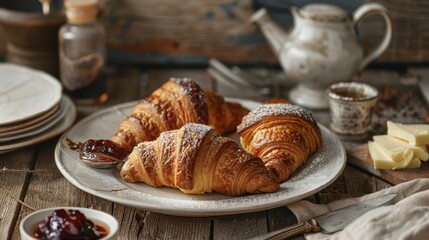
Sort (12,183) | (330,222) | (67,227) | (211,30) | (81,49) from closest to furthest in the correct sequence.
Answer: (67,227), (330,222), (12,183), (81,49), (211,30)

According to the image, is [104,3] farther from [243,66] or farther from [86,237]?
[86,237]

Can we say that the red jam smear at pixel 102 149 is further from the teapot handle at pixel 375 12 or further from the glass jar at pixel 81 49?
the teapot handle at pixel 375 12

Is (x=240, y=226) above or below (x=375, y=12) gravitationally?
below

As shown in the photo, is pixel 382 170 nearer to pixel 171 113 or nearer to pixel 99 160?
pixel 171 113

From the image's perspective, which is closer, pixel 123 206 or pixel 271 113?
pixel 123 206

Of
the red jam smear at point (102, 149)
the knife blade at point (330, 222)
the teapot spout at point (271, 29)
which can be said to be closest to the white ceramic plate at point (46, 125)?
the red jam smear at point (102, 149)

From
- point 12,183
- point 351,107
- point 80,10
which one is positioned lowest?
point 12,183

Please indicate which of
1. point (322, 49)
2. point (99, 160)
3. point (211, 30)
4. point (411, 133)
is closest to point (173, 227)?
point (99, 160)
